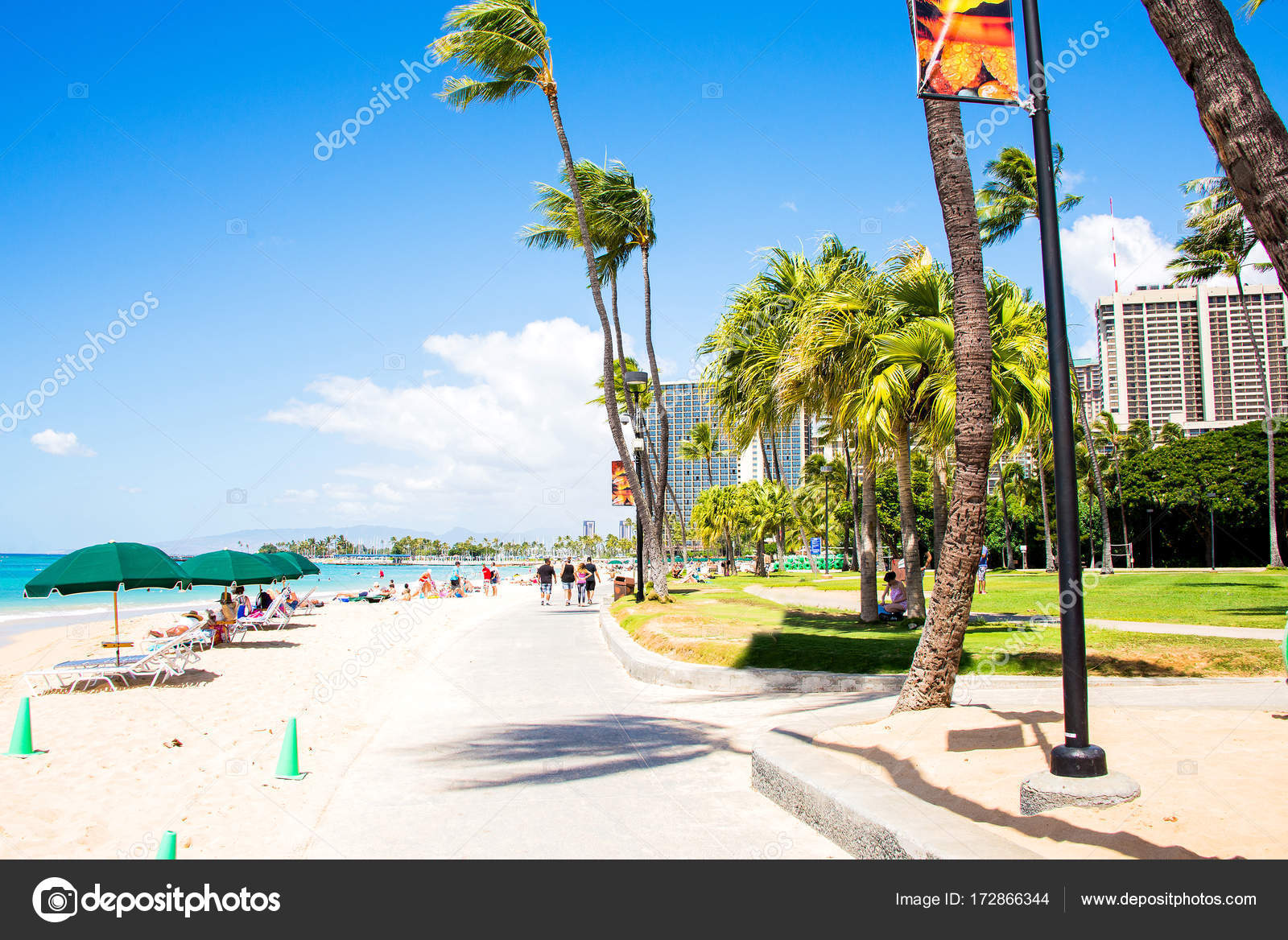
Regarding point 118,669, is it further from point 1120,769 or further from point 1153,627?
point 1153,627

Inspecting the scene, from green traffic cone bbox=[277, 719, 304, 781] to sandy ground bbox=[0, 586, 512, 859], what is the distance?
10 centimetres

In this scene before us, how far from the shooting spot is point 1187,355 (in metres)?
166

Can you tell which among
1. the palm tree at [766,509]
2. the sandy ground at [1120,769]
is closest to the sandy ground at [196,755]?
the sandy ground at [1120,769]

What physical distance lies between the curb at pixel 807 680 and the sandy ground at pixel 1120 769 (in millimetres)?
2344

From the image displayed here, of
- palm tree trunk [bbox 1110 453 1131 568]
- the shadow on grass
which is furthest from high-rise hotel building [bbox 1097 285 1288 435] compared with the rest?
the shadow on grass

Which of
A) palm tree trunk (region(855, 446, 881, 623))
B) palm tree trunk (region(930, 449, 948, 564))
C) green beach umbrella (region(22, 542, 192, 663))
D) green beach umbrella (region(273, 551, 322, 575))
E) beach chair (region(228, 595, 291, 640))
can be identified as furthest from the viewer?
green beach umbrella (region(273, 551, 322, 575))

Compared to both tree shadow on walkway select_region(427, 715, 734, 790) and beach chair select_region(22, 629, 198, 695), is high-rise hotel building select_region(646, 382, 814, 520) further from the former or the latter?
beach chair select_region(22, 629, 198, 695)

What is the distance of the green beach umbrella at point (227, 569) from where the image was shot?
18.9 meters

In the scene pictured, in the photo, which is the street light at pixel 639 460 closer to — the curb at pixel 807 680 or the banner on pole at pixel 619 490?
the banner on pole at pixel 619 490

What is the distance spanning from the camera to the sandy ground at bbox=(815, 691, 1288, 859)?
4324mm

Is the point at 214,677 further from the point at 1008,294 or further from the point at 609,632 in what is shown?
the point at 1008,294

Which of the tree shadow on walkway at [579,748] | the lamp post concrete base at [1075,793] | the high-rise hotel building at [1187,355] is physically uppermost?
the high-rise hotel building at [1187,355]
